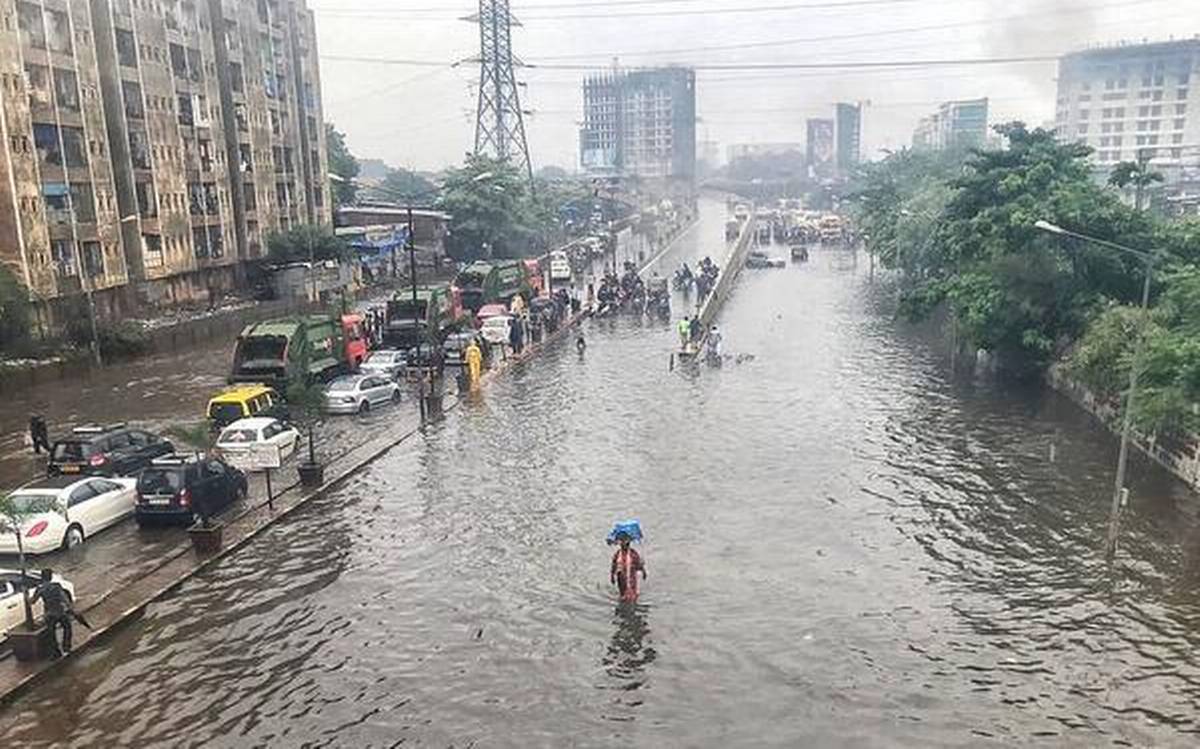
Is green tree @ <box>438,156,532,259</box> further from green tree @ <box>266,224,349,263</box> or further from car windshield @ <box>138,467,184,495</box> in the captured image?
car windshield @ <box>138,467,184,495</box>

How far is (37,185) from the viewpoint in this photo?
134ft

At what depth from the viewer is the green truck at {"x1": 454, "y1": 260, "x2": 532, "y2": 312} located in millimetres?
50000

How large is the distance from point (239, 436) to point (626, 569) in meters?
12.5

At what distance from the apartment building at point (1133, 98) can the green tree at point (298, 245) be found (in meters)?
151

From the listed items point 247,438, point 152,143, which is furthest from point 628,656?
point 152,143

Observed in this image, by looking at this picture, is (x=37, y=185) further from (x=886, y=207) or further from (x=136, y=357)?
(x=886, y=207)

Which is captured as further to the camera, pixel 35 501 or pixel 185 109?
pixel 185 109

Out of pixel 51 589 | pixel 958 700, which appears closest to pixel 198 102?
pixel 51 589

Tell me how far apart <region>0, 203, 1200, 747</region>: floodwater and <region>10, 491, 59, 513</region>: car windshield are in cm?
349

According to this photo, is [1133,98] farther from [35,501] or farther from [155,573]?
[35,501]

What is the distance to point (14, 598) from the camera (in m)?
14.2

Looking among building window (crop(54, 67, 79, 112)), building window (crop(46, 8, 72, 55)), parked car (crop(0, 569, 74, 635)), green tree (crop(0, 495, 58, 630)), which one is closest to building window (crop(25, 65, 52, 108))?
building window (crop(54, 67, 79, 112))

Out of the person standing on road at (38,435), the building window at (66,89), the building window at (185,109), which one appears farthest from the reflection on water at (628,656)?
the building window at (185,109)

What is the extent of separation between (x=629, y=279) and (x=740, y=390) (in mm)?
24832
